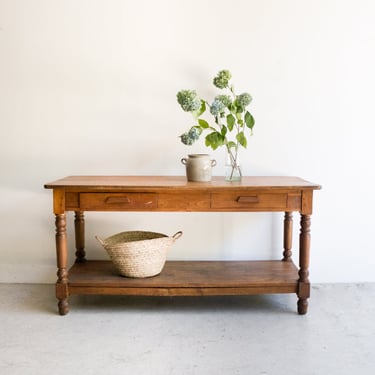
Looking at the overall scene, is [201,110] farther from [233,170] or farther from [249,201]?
[249,201]

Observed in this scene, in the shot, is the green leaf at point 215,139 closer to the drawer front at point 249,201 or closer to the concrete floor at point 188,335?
the drawer front at point 249,201

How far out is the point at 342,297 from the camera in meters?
2.73

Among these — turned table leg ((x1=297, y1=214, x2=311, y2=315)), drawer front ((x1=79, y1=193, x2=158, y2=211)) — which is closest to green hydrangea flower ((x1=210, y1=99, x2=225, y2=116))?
drawer front ((x1=79, y1=193, x2=158, y2=211))

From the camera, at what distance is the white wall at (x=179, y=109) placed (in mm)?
2754

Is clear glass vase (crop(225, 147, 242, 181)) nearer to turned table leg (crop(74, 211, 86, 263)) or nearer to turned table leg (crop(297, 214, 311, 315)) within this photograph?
turned table leg (crop(297, 214, 311, 315))

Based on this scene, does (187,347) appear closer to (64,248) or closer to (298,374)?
(298,374)

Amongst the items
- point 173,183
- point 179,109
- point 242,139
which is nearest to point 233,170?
point 242,139

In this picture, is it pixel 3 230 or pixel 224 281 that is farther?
pixel 3 230

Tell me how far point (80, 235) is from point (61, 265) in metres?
0.42

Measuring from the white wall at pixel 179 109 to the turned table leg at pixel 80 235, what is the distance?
0.11 m

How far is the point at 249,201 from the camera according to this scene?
234cm

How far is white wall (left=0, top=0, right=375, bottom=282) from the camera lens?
2.75 metres

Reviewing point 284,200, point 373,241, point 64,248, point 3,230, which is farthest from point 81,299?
point 373,241

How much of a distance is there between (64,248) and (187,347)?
848mm
